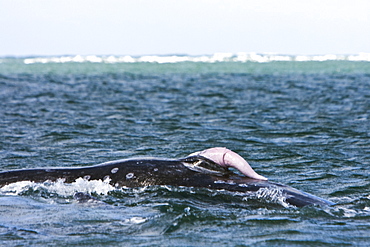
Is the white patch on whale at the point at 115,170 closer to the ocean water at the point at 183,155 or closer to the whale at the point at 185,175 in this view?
the whale at the point at 185,175

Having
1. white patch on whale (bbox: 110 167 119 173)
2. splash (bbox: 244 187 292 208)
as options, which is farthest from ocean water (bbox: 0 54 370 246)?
white patch on whale (bbox: 110 167 119 173)

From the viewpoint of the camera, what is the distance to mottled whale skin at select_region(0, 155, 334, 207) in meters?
8.05

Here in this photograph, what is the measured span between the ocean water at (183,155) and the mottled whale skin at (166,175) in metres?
0.13

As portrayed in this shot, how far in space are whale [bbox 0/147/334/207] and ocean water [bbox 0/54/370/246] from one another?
0.41 feet

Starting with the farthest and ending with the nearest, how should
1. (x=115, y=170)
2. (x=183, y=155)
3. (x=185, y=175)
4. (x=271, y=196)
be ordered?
1. (x=183, y=155)
2. (x=115, y=170)
3. (x=185, y=175)
4. (x=271, y=196)

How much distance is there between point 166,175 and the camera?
8.41 meters

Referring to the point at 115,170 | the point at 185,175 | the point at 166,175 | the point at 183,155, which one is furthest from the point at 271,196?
the point at 183,155

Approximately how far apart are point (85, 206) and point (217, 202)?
171 cm

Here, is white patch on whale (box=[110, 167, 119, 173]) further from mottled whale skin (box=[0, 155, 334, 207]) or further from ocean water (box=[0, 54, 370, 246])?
ocean water (box=[0, 54, 370, 246])

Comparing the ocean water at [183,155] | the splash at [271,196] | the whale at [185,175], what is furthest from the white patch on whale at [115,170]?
the splash at [271,196]

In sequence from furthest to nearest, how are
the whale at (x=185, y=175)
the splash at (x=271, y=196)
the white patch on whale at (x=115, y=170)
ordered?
the white patch on whale at (x=115, y=170) → the whale at (x=185, y=175) → the splash at (x=271, y=196)

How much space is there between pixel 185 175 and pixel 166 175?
10.5 inches

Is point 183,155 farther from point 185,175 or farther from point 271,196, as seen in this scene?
point 271,196

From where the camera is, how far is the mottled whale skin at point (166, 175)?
8.05 m
